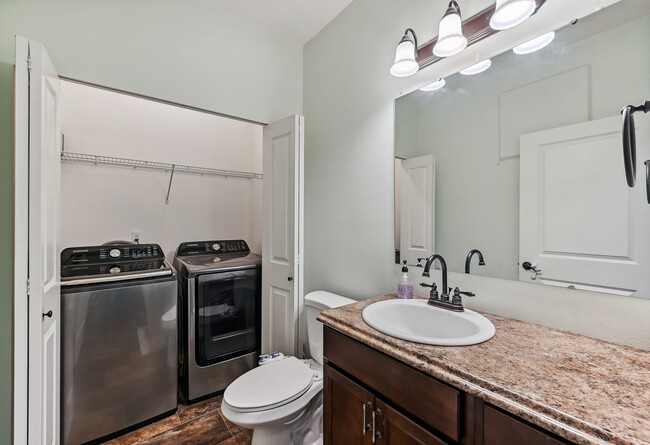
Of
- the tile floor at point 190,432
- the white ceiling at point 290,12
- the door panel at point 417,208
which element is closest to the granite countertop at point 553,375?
the door panel at point 417,208

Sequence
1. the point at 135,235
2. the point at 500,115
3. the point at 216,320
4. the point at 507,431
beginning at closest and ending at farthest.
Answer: the point at 507,431
the point at 500,115
the point at 216,320
the point at 135,235

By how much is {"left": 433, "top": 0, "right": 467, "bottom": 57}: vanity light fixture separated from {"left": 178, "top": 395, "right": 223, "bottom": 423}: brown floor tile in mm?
2618

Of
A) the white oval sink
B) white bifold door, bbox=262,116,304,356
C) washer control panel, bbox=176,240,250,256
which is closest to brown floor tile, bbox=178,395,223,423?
white bifold door, bbox=262,116,304,356

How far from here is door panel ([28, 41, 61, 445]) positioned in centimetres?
105

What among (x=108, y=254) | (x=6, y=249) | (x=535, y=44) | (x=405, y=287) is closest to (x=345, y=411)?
(x=405, y=287)

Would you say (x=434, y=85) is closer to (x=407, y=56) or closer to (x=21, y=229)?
(x=407, y=56)

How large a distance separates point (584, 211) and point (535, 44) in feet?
2.21

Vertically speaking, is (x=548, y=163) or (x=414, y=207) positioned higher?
(x=548, y=163)

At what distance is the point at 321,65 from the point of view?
2158 mm

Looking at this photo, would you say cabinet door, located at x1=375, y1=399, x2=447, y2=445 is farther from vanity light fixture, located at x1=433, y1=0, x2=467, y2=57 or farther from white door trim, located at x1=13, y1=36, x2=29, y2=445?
vanity light fixture, located at x1=433, y1=0, x2=467, y2=57

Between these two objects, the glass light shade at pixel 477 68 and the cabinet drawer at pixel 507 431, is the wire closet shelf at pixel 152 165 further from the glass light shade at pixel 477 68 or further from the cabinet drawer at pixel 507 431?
the cabinet drawer at pixel 507 431

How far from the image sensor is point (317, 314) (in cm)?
176

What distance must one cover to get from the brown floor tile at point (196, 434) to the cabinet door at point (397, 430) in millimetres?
1270

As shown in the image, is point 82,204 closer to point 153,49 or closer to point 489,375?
point 153,49
